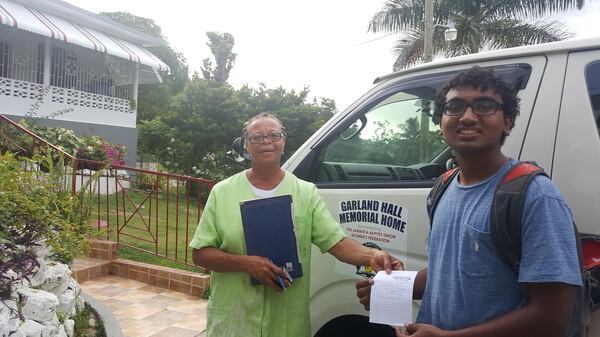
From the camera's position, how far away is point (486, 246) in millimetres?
1276

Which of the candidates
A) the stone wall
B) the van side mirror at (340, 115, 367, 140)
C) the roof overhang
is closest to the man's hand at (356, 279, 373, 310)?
the van side mirror at (340, 115, 367, 140)

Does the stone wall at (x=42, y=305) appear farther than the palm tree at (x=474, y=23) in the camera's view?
No

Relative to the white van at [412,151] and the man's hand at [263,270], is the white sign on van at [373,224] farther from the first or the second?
the man's hand at [263,270]

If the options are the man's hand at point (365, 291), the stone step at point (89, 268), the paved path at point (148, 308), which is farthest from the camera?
the stone step at point (89, 268)

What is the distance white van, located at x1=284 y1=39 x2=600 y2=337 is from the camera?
1741 mm

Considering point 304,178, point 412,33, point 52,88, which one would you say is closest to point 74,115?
point 52,88

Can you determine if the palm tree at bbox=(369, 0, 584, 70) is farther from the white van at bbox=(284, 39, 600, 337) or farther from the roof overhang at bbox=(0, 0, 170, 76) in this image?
the white van at bbox=(284, 39, 600, 337)

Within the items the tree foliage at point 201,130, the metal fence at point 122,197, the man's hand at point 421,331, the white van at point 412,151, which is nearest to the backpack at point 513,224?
the man's hand at point 421,331

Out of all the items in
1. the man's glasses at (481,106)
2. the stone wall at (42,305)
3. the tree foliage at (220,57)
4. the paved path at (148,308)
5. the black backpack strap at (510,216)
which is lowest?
the paved path at (148,308)

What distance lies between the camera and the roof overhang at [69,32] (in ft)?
35.3

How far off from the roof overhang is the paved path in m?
8.02

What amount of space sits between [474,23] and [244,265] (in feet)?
46.6

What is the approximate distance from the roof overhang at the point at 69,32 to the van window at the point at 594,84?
11575 millimetres

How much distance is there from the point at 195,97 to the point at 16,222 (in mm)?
11912
